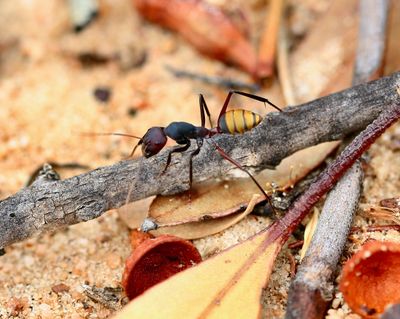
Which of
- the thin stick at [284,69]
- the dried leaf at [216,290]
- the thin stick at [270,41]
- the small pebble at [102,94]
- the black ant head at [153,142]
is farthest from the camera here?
the small pebble at [102,94]

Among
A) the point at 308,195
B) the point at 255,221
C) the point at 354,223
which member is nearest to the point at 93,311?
the point at 255,221

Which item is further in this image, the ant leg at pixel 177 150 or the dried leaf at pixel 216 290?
the ant leg at pixel 177 150

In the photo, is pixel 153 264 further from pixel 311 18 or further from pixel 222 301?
pixel 311 18

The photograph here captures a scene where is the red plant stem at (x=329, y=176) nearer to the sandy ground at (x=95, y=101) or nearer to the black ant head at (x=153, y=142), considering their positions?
the sandy ground at (x=95, y=101)

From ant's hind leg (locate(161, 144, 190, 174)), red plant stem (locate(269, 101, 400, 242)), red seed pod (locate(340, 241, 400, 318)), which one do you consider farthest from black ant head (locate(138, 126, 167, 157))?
red seed pod (locate(340, 241, 400, 318))

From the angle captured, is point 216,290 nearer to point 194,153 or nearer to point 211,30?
point 194,153

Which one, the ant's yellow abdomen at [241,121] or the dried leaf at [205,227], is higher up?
the ant's yellow abdomen at [241,121]

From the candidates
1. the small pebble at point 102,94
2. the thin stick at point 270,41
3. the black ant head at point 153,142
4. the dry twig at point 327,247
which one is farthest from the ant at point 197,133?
the small pebble at point 102,94

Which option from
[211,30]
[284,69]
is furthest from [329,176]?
[211,30]

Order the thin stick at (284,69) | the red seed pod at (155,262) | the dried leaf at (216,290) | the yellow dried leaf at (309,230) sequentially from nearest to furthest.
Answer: the dried leaf at (216,290) < the red seed pod at (155,262) < the yellow dried leaf at (309,230) < the thin stick at (284,69)
